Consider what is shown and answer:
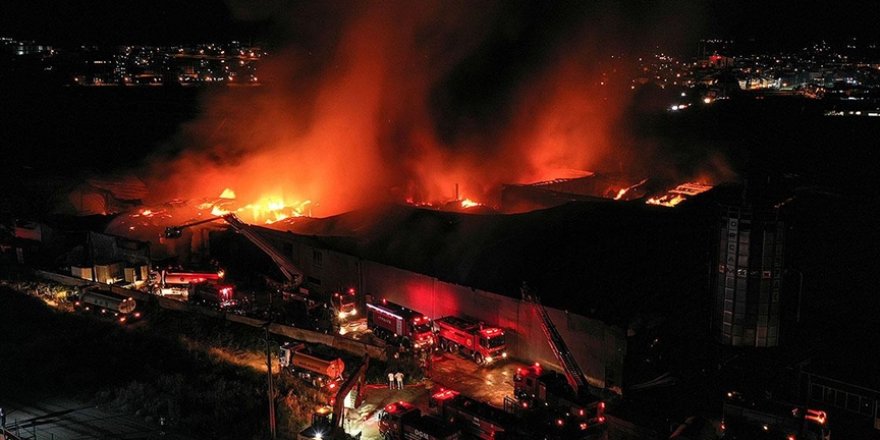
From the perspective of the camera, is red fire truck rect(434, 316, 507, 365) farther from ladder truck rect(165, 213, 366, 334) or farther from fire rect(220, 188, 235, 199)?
fire rect(220, 188, 235, 199)

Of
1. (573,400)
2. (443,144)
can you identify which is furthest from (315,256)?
(443,144)

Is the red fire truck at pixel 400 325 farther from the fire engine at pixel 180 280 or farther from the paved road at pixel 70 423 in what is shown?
the fire engine at pixel 180 280

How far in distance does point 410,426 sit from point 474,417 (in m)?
1.08

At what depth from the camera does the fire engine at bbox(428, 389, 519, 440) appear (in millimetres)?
10352

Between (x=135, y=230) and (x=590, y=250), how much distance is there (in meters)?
15.7

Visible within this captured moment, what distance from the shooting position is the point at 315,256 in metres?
18.1

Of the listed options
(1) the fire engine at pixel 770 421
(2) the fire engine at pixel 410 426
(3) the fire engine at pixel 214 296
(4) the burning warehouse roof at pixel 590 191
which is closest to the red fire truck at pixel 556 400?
(2) the fire engine at pixel 410 426

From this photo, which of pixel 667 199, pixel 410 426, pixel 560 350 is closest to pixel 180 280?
pixel 410 426

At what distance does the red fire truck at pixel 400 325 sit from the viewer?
14.6 meters

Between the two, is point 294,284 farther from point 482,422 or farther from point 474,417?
point 482,422

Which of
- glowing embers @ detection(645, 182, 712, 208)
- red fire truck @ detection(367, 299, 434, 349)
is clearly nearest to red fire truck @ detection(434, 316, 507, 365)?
red fire truck @ detection(367, 299, 434, 349)

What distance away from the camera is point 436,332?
47.9 feet

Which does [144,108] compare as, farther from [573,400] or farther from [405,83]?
[573,400]

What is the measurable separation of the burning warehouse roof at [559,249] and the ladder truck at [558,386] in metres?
0.69
